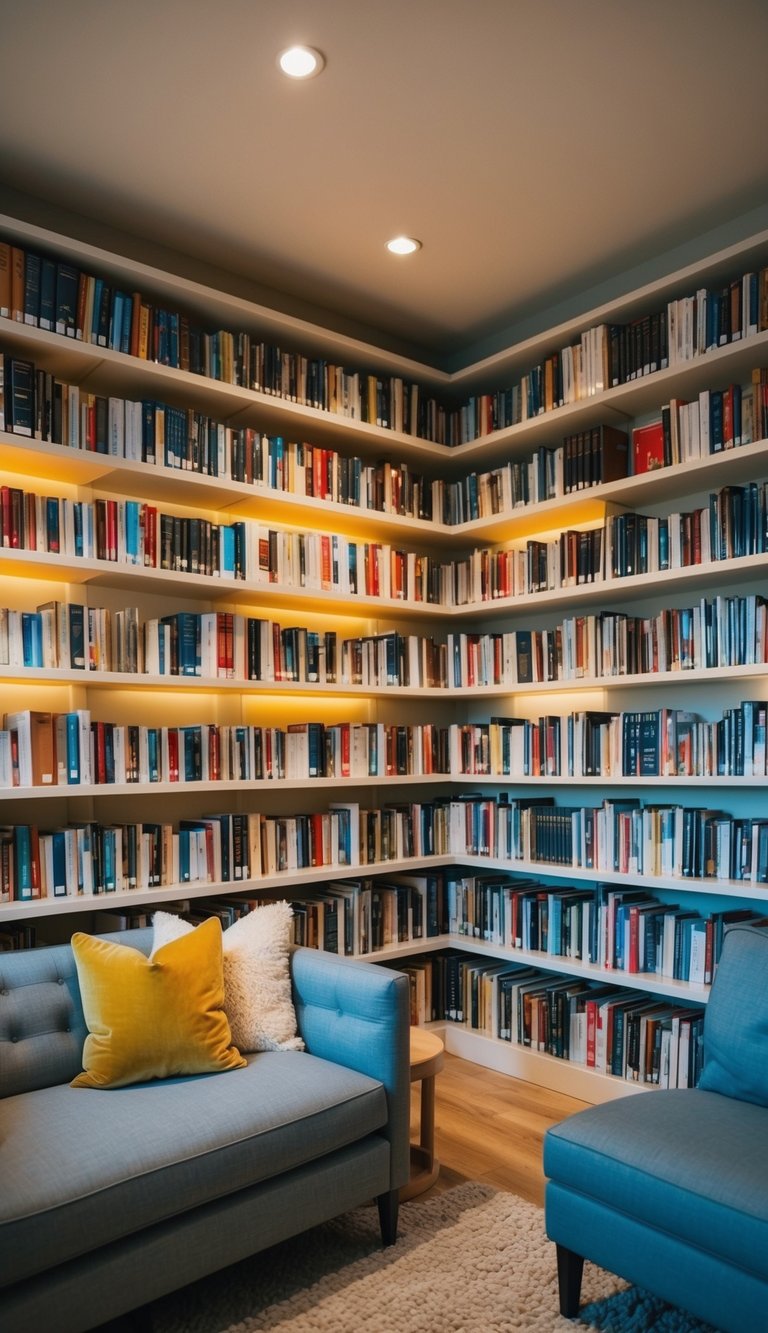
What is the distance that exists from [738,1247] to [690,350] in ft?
8.59

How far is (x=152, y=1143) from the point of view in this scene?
2039 mm

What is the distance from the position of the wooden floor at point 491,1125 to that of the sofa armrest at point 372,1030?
44cm

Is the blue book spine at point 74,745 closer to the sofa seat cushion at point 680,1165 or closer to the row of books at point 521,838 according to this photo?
the row of books at point 521,838

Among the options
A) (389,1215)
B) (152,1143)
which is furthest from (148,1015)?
(389,1215)

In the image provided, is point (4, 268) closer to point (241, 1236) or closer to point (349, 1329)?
point (241, 1236)

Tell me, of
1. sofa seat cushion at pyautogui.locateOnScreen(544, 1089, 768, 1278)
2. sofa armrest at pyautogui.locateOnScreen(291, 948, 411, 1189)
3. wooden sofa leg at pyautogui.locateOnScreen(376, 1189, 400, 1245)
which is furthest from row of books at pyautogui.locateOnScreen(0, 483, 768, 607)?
wooden sofa leg at pyautogui.locateOnScreen(376, 1189, 400, 1245)

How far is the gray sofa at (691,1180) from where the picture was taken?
183 cm

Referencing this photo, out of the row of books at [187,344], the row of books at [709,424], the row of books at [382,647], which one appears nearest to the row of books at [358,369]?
the row of books at [187,344]

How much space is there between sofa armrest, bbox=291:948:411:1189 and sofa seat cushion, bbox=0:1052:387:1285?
0.05m

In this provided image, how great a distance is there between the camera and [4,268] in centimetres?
285

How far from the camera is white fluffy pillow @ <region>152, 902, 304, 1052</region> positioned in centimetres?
262

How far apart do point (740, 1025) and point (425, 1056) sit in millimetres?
919

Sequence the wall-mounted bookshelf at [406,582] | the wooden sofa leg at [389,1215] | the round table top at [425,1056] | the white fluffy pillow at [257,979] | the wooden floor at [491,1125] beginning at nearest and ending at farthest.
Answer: the wooden sofa leg at [389,1215], the white fluffy pillow at [257,979], the round table top at [425,1056], the wooden floor at [491,1125], the wall-mounted bookshelf at [406,582]

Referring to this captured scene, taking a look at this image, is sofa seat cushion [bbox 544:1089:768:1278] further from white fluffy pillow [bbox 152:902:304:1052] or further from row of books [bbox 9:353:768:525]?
row of books [bbox 9:353:768:525]
